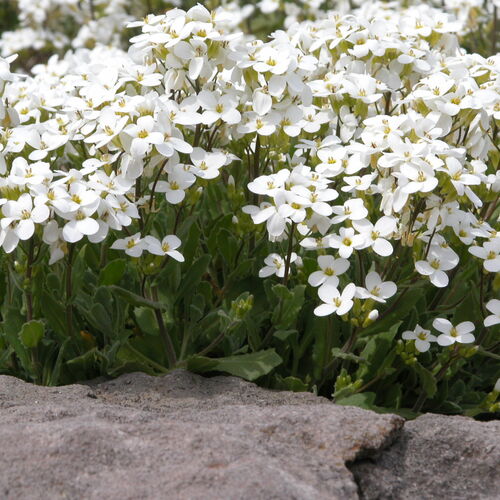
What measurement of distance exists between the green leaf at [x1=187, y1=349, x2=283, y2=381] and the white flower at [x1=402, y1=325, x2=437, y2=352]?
1.47ft

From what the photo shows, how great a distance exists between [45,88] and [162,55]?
1.30 meters

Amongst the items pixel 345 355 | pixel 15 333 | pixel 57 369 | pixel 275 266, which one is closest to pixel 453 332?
pixel 345 355

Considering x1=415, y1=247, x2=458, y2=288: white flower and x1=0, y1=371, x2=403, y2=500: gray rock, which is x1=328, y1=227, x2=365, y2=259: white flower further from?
x1=0, y1=371, x2=403, y2=500: gray rock

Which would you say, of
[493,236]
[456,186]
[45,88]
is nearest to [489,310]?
[493,236]

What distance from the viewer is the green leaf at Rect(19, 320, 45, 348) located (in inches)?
119

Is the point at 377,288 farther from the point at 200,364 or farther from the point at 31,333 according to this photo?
the point at 31,333

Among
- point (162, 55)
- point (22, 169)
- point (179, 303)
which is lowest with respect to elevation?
point (179, 303)

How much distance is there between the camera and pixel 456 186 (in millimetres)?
2816

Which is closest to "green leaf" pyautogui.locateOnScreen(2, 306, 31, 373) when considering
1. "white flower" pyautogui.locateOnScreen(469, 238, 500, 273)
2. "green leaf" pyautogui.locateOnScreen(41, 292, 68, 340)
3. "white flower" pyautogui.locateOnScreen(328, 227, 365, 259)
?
"green leaf" pyautogui.locateOnScreen(41, 292, 68, 340)

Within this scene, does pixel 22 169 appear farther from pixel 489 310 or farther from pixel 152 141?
pixel 489 310

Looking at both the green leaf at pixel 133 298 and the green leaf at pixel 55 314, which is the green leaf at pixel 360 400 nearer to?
the green leaf at pixel 133 298

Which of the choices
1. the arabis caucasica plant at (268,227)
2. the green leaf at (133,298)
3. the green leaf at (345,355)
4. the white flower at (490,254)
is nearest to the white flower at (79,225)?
the arabis caucasica plant at (268,227)

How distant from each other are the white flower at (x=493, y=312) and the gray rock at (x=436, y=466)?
1.68ft

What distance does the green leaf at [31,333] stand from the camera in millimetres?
3021
